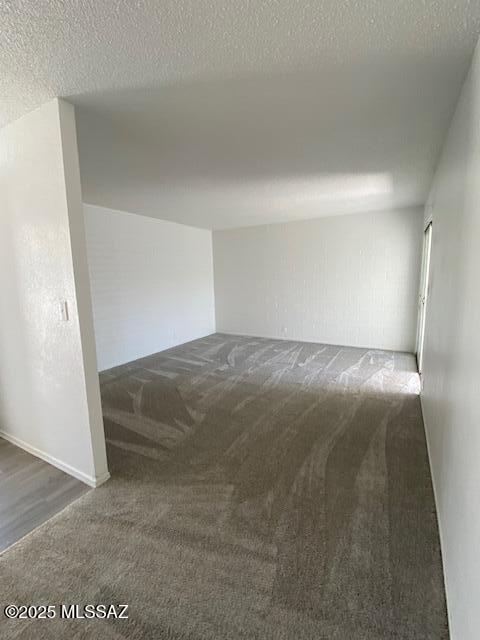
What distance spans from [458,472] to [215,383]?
113 inches

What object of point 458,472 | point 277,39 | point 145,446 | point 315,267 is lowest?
point 145,446

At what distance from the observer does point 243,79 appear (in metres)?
1.53

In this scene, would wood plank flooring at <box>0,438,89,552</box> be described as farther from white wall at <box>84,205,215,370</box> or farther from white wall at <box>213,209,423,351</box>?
white wall at <box>213,209,423,351</box>

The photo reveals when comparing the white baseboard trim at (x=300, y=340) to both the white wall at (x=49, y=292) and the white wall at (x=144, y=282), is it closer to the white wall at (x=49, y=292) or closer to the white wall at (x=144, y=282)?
the white wall at (x=144, y=282)

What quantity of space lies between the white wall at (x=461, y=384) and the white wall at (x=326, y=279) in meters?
3.12

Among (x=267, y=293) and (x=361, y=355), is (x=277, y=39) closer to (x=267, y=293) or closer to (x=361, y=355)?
(x=361, y=355)

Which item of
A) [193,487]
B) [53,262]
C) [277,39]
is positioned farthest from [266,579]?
[277,39]

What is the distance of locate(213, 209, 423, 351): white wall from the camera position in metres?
4.92

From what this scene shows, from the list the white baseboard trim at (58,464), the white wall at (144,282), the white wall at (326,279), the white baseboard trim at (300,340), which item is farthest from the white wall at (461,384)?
the white wall at (144,282)

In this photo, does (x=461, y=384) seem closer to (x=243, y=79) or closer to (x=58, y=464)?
(x=243, y=79)

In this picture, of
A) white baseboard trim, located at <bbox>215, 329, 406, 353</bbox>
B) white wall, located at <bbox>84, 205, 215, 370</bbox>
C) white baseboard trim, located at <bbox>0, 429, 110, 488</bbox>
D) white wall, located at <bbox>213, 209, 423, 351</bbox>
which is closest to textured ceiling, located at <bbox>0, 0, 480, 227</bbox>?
white wall, located at <bbox>84, 205, 215, 370</bbox>

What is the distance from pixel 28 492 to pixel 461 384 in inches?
104

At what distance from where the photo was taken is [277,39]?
1.27 metres

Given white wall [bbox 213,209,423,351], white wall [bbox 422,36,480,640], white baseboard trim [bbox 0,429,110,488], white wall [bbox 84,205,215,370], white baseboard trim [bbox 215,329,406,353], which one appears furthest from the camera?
white baseboard trim [bbox 215,329,406,353]
